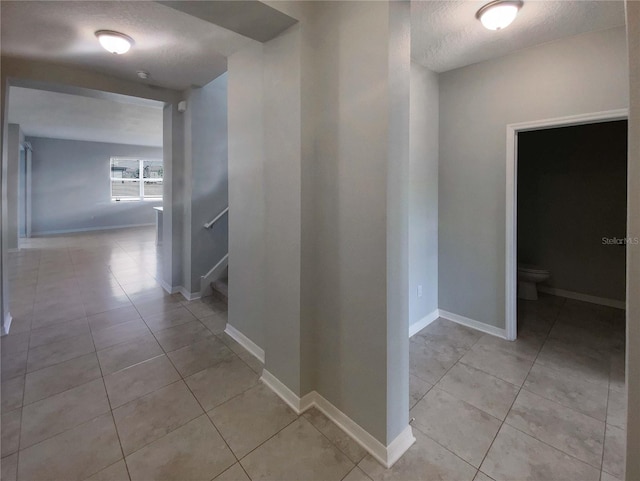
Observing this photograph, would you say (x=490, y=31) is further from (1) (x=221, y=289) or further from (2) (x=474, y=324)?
(1) (x=221, y=289)

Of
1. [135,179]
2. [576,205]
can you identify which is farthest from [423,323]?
[135,179]

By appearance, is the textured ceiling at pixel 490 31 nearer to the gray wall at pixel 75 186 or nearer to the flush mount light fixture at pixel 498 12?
the flush mount light fixture at pixel 498 12

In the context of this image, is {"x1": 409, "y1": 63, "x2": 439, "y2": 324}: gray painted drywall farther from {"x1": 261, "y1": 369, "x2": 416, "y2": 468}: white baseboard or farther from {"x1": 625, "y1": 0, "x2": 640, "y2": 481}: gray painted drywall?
{"x1": 625, "y1": 0, "x2": 640, "y2": 481}: gray painted drywall

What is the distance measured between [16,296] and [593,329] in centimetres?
641

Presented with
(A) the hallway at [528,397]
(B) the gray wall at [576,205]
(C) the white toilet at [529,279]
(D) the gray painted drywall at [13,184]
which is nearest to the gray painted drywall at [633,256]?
(A) the hallway at [528,397]

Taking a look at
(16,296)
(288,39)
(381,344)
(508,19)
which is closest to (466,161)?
(508,19)

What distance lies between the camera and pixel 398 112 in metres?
1.38

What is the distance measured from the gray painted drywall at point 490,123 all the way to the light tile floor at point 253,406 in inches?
19.1

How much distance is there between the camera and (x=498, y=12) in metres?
1.75

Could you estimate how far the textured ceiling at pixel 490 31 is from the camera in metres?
1.78

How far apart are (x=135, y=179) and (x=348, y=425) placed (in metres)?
10.5

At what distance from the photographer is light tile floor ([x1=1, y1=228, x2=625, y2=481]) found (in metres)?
1.40

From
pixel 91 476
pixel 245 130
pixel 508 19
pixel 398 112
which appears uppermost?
pixel 508 19

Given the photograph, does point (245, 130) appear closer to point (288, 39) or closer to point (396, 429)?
point (288, 39)
